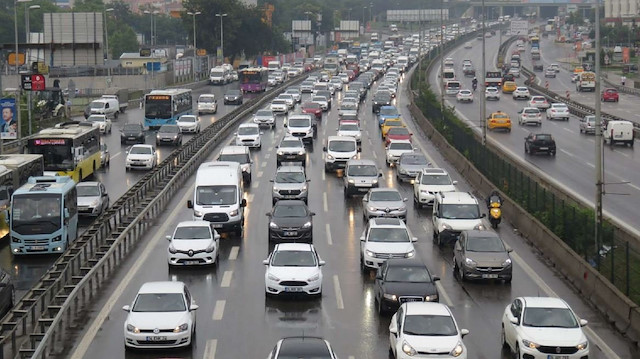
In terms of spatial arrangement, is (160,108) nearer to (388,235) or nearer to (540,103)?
(540,103)

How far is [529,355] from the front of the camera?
2088 centimetres

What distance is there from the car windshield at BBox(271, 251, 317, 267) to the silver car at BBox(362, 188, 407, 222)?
1091cm

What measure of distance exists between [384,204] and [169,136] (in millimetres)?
29693

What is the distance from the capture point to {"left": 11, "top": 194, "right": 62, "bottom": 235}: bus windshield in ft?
112

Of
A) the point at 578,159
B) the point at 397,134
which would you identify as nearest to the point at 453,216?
the point at 578,159

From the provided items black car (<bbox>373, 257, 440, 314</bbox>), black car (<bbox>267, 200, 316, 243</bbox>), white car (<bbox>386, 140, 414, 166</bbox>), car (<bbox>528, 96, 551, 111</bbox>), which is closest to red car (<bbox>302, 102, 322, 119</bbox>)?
car (<bbox>528, 96, 551, 111</bbox>)

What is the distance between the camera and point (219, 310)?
26.5m

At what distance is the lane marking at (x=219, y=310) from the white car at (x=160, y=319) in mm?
2337

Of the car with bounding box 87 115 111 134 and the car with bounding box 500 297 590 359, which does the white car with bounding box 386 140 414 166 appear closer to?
the car with bounding box 87 115 111 134

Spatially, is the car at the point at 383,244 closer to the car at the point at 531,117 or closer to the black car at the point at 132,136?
the black car at the point at 132,136

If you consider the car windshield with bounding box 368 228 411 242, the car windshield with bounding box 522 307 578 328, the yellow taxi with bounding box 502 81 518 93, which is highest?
the yellow taxi with bounding box 502 81 518 93

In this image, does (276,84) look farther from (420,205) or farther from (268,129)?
(420,205)

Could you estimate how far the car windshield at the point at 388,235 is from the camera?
3138cm

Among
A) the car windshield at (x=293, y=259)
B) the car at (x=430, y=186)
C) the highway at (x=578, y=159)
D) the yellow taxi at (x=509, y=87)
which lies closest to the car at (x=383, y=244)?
the car windshield at (x=293, y=259)
